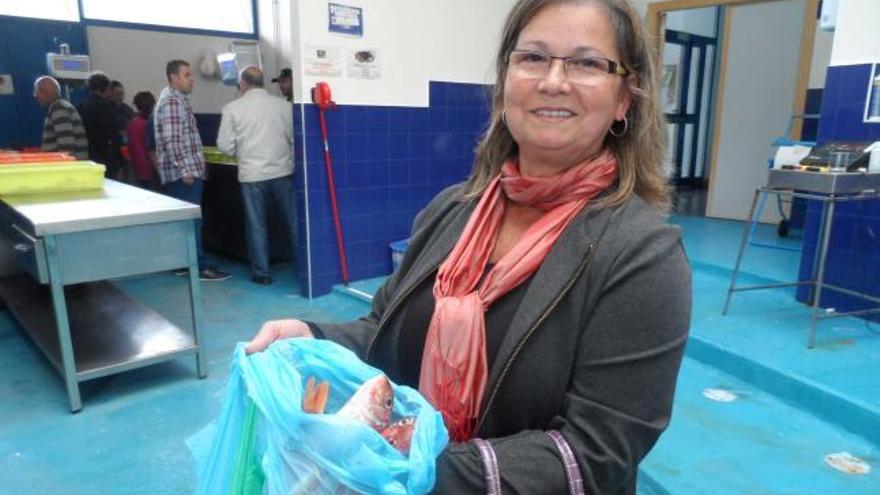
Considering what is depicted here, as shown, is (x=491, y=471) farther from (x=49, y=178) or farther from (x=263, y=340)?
(x=49, y=178)

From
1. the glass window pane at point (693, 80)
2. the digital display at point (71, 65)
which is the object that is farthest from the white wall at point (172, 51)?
the glass window pane at point (693, 80)

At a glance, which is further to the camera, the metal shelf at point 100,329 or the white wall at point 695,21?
the white wall at point 695,21

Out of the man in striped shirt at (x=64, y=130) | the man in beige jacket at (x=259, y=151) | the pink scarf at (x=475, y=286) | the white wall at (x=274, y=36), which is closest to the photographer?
the pink scarf at (x=475, y=286)

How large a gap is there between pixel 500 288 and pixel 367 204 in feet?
11.4

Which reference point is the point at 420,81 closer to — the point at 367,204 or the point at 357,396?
the point at 367,204

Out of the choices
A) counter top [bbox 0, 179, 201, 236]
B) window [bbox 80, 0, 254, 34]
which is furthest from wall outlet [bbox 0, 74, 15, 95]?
counter top [bbox 0, 179, 201, 236]

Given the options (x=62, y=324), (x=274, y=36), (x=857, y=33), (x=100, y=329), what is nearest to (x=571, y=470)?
(x=62, y=324)

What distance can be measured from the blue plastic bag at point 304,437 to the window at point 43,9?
21.9ft

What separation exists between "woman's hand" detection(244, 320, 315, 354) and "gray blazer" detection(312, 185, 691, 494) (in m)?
0.37

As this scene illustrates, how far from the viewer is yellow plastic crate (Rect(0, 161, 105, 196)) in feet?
9.55

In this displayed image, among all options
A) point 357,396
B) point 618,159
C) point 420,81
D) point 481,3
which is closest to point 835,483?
point 618,159

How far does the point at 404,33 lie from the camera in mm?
4266

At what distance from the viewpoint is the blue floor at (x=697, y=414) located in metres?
2.13

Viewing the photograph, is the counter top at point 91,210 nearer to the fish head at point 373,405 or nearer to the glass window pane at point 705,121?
the fish head at point 373,405
